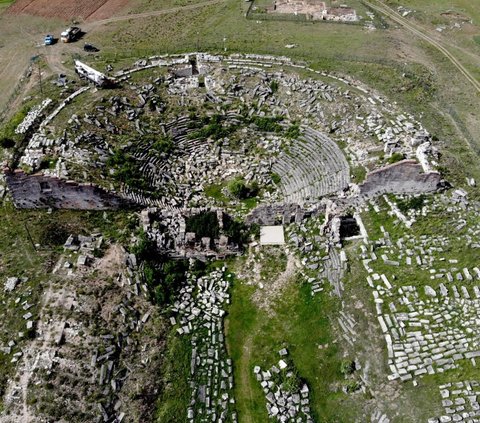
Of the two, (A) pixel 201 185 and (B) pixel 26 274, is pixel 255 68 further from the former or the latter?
(B) pixel 26 274

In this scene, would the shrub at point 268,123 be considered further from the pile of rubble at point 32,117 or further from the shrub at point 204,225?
the pile of rubble at point 32,117

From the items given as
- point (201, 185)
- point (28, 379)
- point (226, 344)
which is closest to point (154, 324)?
point (226, 344)

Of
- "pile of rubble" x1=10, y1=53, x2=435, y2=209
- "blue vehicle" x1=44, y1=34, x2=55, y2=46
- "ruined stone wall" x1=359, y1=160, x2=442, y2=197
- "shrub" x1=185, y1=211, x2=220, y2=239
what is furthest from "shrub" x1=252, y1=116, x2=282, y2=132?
"blue vehicle" x1=44, y1=34, x2=55, y2=46

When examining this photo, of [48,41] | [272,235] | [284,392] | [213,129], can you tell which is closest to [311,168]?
[272,235]

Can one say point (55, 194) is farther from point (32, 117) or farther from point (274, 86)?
point (274, 86)

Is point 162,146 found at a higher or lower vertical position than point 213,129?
lower

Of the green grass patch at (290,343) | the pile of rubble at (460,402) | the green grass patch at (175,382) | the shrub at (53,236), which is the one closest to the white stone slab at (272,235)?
the green grass patch at (290,343)
